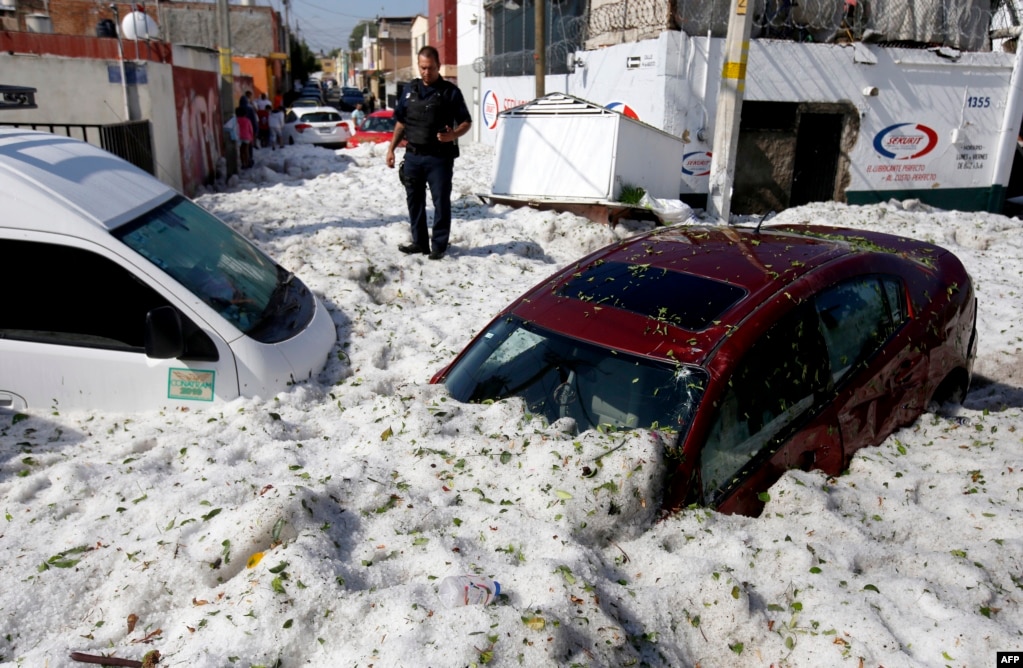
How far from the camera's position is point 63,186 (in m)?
4.24

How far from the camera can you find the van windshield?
444 centimetres

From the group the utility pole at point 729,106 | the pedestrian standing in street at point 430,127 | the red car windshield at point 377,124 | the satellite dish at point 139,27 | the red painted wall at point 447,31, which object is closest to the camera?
the pedestrian standing in street at point 430,127

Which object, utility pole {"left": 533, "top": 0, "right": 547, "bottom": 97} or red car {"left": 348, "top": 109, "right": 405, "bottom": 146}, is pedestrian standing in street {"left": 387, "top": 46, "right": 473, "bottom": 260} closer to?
utility pole {"left": 533, "top": 0, "right": 547, "bottom": 97}

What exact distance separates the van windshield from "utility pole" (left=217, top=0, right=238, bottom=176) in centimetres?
1128

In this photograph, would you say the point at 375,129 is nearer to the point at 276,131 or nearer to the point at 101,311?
the point at 276,131

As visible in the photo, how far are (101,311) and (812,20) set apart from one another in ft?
43.8

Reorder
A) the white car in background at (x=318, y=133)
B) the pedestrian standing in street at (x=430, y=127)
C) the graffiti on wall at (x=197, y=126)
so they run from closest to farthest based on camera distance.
Answer: the pedestrian standing in street at (x=430, y=127) → the graffiti on wall at (x=197, y=126) → the white car in background at (x=318, y=133)

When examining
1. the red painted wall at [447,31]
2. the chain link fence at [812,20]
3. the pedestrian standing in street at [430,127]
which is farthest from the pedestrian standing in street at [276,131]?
the pedestrian standing in street at [430,127]

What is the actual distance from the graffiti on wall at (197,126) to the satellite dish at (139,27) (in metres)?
0.77

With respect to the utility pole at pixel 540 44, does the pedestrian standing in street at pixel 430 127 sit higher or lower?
lower

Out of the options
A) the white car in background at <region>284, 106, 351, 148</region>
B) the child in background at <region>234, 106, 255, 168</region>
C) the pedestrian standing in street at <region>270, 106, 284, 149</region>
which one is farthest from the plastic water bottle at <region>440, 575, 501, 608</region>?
the white car in background at <region>284, 106, 351, 148</region>

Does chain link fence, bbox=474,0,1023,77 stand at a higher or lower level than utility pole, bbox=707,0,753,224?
higher

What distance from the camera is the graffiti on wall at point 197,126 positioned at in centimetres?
1278

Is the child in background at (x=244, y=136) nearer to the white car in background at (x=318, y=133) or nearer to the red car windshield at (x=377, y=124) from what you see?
the red car windshield at (x=377, y=124)
